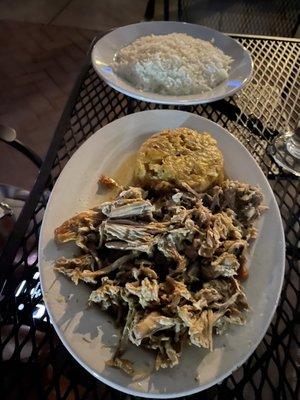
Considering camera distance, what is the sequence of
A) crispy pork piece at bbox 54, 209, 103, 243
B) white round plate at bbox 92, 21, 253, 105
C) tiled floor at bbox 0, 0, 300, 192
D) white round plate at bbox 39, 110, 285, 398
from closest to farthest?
white round plate at bbox 39, 110, 285, 398
crispy pork piece at bbox 54, 209, 103, 243
white round plate at bbox 92, 21, 253, 105
tiled floor at bbox 0, 0, 300, 192

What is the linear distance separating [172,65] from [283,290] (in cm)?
71

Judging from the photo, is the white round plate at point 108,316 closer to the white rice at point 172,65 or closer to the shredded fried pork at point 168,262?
the shredded fried pork at point 168,262

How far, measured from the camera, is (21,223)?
779mm

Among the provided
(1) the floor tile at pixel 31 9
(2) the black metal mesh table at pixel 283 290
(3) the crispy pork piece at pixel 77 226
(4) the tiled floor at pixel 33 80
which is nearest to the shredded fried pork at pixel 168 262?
(3) the crispy pork piece at pixel 77 226

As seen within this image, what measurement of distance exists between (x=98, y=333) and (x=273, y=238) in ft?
1.17

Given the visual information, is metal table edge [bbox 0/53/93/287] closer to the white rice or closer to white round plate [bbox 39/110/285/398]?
white round plate [bbox 39/110/285/398]

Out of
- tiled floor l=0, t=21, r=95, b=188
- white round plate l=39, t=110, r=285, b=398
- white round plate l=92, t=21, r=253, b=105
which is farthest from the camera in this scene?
tiled floor l=0, t=21, r=95, b=188

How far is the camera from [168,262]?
0.63 m

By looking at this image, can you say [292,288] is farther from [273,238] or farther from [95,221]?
[95,221]

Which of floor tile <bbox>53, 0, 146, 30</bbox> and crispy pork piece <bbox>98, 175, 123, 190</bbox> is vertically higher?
crispy pork piece <bbox>98, 175, 123, 190</bbox>

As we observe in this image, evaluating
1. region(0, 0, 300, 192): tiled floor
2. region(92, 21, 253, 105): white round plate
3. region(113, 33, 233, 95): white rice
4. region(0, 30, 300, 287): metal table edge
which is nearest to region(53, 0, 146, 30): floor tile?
region(0, 0, 300, 192): tiled floor

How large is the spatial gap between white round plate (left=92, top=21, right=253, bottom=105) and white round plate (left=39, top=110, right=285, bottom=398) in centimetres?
21

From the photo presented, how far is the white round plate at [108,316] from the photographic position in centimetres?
53

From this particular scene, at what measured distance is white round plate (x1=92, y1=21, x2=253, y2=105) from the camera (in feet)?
3.35
